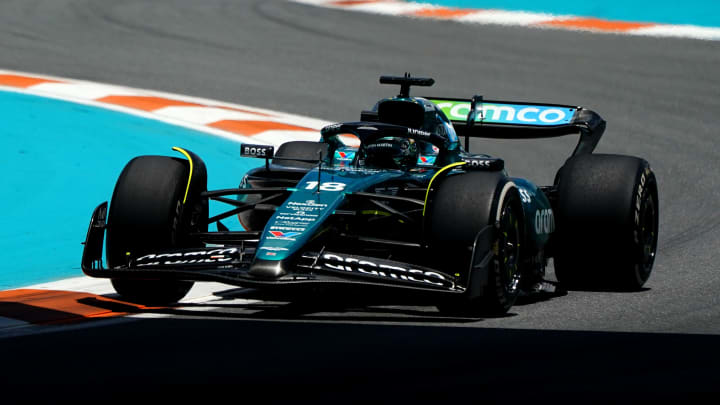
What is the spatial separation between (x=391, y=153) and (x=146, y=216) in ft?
5.66

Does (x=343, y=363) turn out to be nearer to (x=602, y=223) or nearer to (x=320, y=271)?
(x=320, y=271)

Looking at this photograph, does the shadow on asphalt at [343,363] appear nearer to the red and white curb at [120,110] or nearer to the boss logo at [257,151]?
the red and white curb at [120,110]

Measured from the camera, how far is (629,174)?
8.60 metres

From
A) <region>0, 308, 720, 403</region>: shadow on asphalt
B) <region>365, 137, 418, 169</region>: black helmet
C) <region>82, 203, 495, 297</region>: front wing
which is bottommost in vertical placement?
<region>0, 308, 720, 403</region>: shadow on asphalt

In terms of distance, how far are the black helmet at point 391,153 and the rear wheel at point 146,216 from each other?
1.31 metres

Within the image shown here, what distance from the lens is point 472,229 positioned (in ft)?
24.2

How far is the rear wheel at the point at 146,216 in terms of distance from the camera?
7.91 metres

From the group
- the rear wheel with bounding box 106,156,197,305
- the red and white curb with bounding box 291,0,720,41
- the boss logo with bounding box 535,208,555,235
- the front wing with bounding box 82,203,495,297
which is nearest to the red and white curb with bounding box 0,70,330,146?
the boss logo with bounding box 535,208,555,235

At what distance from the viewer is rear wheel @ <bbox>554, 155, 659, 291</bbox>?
8.55 meters

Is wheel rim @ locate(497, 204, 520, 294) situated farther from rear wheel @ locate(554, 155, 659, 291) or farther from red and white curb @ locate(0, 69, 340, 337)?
red and white curb @ locate(0, 69, 340, 337)

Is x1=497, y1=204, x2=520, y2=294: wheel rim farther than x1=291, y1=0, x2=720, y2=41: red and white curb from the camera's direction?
No

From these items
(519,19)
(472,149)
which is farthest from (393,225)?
(519,19)

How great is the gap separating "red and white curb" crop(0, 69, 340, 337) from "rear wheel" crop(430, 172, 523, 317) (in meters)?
1.52

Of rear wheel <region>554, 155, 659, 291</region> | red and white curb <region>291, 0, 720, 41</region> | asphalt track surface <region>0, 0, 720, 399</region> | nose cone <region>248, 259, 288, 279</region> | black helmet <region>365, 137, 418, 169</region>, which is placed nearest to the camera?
asphalt track surface <region>0, 0, 720, 399</region>
